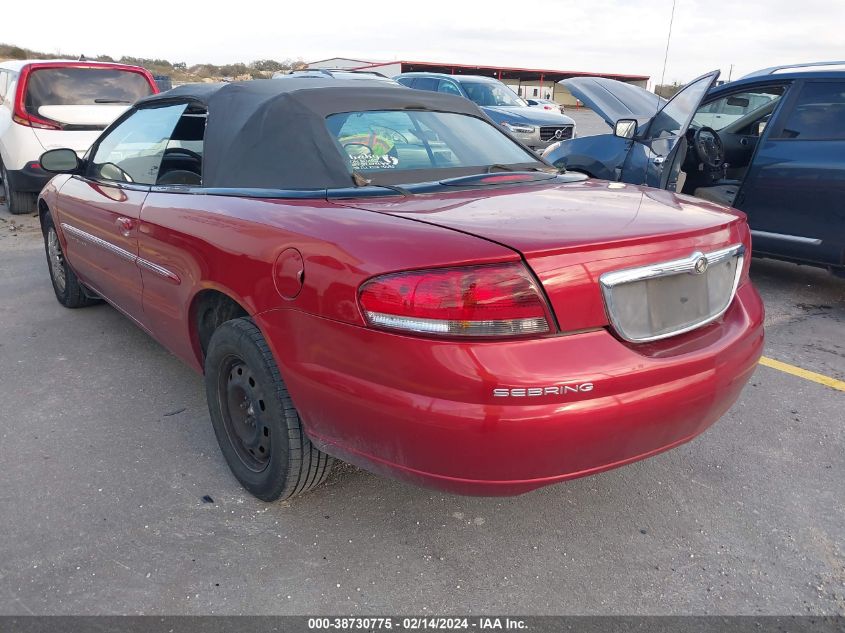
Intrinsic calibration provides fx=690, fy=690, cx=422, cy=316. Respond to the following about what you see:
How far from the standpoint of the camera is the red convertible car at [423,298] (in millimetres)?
1881

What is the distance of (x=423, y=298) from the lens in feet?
6.19

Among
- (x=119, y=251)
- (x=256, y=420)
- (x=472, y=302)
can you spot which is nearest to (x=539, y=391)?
(x=472, y=302)

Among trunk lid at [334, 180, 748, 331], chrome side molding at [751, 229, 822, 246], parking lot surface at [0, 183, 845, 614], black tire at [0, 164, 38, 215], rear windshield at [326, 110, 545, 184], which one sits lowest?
black tire at [0, 164, 38, 215]

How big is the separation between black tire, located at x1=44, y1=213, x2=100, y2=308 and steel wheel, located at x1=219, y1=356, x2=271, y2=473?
2.41m

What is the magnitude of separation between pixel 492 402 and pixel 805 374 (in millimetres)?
2894

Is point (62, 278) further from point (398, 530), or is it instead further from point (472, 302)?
point (472, 302)

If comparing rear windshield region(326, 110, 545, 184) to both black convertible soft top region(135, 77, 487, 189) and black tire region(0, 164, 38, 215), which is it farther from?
black tire region(0, 164, 38, 215)

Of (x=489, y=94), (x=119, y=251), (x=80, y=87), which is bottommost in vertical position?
(x=489, y=94)

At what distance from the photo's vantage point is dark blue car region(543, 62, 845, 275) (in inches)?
191

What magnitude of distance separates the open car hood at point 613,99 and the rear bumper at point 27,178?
20.9 feet

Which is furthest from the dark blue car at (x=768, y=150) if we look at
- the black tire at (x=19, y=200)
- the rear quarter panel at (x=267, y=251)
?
the black tire at (x=19, y=200)

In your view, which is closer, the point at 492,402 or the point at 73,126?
the point at 492,402

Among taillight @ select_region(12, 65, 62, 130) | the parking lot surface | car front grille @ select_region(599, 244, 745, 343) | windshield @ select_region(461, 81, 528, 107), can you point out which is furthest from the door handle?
windshield @ select_region(461, 81, 528, 107)

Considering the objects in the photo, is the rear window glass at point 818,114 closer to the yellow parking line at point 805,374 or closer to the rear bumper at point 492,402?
the yellow parking line at point 805,374
